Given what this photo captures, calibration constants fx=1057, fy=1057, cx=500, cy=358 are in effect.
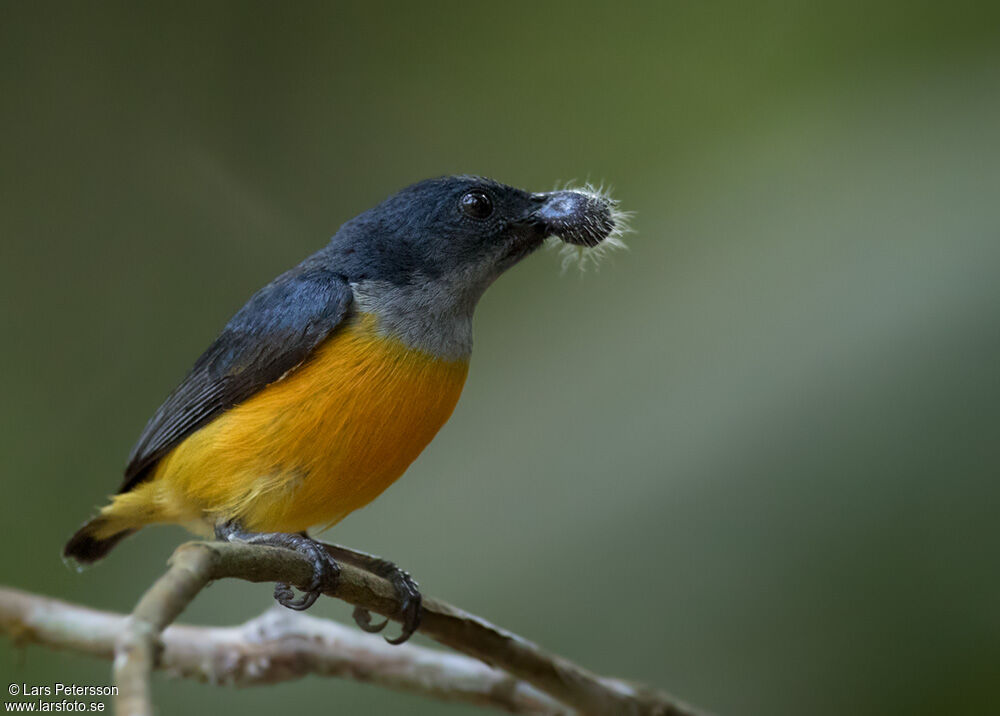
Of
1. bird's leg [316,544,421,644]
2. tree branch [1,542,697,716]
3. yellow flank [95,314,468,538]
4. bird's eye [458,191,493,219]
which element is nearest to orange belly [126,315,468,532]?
yellow flank [95,314,468,538]

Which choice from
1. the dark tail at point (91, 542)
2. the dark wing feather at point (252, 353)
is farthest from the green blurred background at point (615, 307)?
the dark wing feather at point (252, 353)

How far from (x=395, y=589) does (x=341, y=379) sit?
0.56 meters

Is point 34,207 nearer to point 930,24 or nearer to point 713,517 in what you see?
point 713,517

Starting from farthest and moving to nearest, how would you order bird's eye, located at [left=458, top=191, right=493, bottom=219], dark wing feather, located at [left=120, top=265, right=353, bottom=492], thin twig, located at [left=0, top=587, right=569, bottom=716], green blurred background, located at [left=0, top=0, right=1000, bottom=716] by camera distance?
green blurred background, located at [left=0, top=0, right=1000, bottom=716] < bird's eye, located at [left=458, top=191, right=493, bottom=219] < thin twig, located at [left=0, top=587, right=569, bottom=716] < dark wing feather, located at [left=120, top=265, right=353, bottom=492]

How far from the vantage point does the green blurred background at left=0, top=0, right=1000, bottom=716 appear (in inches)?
143

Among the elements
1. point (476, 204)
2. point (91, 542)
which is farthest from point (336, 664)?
point (476, 204)

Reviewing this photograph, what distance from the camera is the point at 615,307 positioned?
458 cm

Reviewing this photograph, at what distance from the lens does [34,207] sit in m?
4.86

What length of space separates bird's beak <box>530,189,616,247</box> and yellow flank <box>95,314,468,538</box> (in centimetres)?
49

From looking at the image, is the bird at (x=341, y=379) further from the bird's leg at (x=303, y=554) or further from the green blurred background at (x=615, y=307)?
the green blurred background at (x=615, y=307)

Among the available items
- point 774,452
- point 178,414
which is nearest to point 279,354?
point 178,414

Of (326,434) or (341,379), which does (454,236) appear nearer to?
(341,379)

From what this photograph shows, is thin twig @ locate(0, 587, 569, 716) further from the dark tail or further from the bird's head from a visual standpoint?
the bird's head

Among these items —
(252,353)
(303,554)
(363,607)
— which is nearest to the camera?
(303,554)
